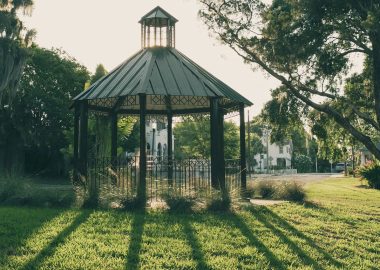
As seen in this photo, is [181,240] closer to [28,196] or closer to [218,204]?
[218,204]

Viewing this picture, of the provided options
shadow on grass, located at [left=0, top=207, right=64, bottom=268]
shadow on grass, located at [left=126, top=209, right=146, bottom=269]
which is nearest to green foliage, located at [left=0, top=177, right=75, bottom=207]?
shadow on grass, located at [left=0, top=207, right=64, bottom=268]

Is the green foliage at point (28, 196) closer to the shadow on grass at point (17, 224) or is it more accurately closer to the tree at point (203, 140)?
the shadow on grass at point (17, 224)

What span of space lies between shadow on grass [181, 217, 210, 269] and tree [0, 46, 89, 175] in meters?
21.9

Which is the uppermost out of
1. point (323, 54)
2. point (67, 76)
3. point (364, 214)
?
point (67, 76)

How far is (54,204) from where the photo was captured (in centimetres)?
1273

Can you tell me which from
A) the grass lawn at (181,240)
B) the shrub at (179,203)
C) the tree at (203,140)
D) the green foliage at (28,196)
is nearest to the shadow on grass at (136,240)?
the grass lawn at (181,240)

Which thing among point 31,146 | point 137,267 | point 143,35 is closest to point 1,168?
point 31,146

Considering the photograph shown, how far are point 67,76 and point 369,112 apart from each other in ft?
82.7

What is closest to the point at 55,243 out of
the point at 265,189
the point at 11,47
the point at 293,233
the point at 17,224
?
the point at 17,224

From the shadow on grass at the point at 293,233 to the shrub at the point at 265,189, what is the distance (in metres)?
3.83

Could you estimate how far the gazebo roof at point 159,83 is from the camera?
1375 cm

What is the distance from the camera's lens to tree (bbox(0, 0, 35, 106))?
2756cm

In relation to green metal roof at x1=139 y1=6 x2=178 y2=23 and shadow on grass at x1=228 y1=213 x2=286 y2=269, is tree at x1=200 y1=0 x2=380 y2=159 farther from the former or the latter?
shadow on grass at x1=228 y1=213 x2=286 y2=269

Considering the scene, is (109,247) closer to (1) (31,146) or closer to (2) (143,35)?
(2) (143,35)
